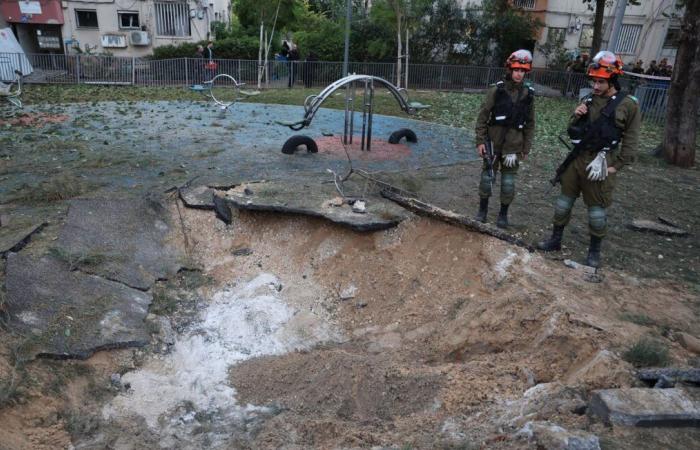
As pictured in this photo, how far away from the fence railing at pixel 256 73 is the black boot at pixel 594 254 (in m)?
11.6

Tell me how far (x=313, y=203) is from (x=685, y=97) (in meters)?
7.88

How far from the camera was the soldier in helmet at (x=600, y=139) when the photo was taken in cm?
479

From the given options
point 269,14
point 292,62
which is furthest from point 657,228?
point 269,14

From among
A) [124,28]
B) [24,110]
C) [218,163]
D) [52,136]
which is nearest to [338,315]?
[218,163]

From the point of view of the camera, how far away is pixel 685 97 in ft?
32.9

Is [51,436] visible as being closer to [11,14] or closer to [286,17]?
[286,17]

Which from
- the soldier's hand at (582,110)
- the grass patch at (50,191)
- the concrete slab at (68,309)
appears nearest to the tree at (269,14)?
the grass patch at (50,191)

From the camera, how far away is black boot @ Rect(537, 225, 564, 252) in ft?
18.2

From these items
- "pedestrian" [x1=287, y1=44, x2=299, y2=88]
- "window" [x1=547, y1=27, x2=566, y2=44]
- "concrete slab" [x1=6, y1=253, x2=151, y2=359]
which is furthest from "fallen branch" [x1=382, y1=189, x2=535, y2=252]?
"window" [x1=547, y1=27, x2=566, y2=44]

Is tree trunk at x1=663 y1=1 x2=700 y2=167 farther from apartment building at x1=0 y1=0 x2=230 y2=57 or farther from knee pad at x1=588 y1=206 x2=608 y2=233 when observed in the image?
apartment building at x1=0 y1=0 x2=230 y2=57

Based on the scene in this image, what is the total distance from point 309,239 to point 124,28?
60.2 ft

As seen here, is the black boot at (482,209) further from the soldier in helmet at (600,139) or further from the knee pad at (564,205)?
the soldier in helmet at (600,139)

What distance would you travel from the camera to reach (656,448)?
2703mm

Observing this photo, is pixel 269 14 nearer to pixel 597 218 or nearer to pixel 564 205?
pixel 564 205
